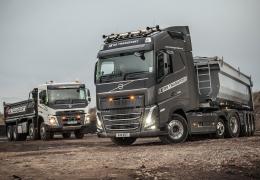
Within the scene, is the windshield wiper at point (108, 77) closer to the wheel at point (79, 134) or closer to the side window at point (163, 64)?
the side window at point (163, 64)

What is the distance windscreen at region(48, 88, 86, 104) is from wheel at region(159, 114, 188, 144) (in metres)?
10.6

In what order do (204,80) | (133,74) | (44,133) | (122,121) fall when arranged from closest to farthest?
1. (133,74)
2. (122,121)
3. (204,80)
4. (44,133)

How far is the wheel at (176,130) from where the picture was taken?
1625cm

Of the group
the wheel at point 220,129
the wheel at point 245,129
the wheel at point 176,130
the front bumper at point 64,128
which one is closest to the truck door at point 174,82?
the wheel at point 176,130

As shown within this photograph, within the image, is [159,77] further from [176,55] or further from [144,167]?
[144,167]

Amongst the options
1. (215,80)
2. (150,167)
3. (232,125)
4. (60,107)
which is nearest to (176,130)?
(215,80)

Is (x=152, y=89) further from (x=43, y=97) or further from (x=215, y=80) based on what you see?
(x=43, y=97)

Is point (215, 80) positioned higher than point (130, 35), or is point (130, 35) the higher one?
point (130, 35)

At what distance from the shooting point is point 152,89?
15.2 m

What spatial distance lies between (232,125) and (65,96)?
385 inches

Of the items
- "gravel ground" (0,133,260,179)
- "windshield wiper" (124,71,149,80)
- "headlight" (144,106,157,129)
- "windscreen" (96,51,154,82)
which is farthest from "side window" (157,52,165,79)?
"gravel ground" (0,133,260,179)

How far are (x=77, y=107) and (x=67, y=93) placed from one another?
0.94 m

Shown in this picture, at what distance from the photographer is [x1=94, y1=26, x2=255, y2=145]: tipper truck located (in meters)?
15.3

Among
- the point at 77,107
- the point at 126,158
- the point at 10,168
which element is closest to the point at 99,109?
the point at 126,158
